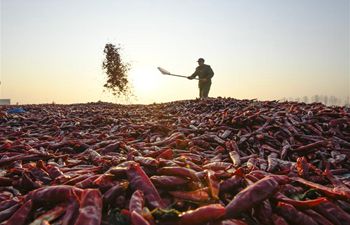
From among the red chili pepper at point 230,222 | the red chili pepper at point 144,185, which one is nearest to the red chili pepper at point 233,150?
the red chili pepper at point 144,185

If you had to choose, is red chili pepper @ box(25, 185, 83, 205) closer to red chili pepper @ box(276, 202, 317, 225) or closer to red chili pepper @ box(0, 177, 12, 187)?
red chili pepper @ box(0, 177, 12, 187)

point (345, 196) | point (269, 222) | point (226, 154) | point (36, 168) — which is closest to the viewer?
point (269, 222)

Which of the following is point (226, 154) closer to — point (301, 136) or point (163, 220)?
point (301, 136)

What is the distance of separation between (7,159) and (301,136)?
19.4 ft

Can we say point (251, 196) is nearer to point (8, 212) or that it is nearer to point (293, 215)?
point (293, 215)

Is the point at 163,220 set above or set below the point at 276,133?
below

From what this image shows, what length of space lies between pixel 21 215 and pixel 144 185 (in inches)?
45.0

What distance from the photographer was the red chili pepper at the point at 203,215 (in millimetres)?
2693

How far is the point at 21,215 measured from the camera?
2934mm

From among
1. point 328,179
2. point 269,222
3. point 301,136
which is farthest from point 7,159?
point 301,136

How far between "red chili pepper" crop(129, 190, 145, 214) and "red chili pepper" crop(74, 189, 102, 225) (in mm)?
279

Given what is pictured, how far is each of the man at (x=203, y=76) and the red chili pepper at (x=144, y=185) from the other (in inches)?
689

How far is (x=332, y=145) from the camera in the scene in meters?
6.61

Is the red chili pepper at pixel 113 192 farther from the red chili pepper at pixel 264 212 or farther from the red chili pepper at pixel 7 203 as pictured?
the red chili pepper at pixel 264 212
